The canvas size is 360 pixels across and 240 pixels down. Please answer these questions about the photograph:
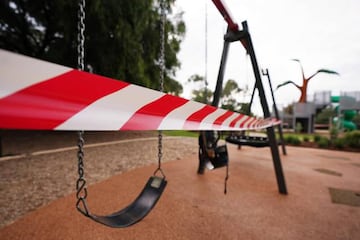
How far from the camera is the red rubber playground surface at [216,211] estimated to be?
1435mm

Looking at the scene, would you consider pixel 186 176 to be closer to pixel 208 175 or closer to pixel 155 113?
pixel 208 175

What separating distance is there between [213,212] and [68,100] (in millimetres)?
1784

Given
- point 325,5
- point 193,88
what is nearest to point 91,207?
point 325,5

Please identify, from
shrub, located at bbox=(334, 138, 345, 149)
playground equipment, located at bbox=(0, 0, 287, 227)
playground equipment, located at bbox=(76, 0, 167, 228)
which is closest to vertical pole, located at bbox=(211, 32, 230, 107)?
playground equipment, located at bbox=(76, 0, 167, 228)

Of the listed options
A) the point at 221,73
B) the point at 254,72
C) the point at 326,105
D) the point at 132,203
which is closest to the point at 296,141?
the point at 254,72

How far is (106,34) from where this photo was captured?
544 centimetres

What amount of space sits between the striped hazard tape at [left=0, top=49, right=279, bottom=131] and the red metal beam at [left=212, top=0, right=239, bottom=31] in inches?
67.5

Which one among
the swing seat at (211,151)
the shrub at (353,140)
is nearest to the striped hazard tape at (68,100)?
the swing seat at (211,151)

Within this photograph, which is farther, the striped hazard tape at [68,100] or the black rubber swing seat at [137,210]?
the black rubber swing seat at [137,210]

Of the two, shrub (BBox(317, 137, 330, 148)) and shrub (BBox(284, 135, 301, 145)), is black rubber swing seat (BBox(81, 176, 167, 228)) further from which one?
shrub (BBox(317, 137, 330, 148))

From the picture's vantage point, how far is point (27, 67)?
0.31m

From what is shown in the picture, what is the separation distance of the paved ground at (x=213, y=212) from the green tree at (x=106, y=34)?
420 cm

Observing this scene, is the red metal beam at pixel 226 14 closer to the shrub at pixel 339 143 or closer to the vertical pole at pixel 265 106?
the vertical pole at pixel 265 106

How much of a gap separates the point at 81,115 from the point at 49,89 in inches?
3.7
